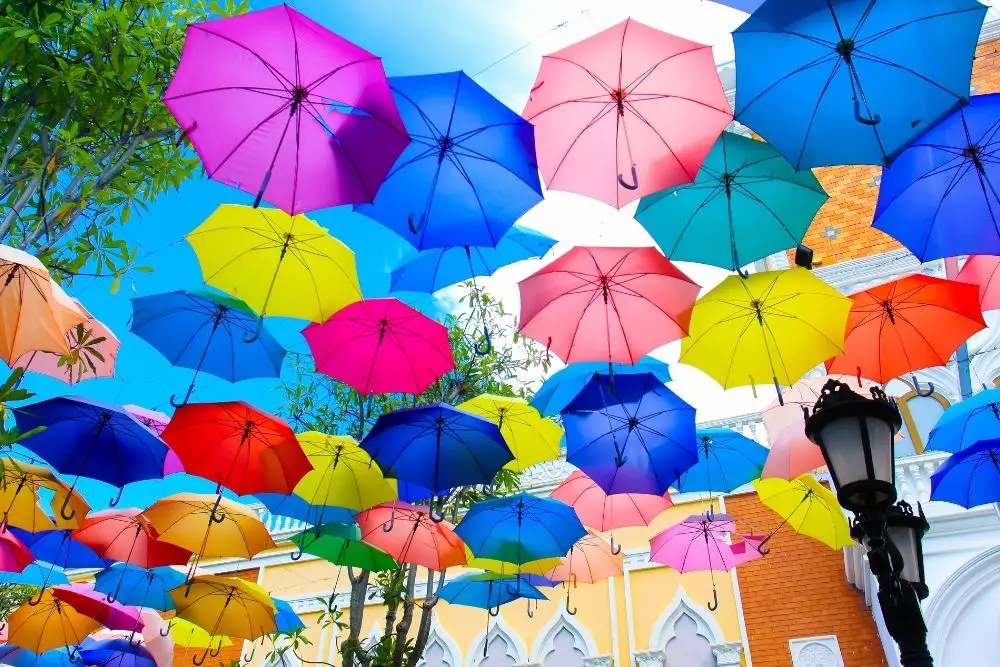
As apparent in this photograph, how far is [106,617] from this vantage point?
7.99 metres

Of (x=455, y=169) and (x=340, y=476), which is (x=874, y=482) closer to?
(x=455, y=169)

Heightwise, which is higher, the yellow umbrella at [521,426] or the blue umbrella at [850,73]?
the blue umbrella at [850,73]

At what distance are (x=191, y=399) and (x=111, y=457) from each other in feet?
2.82

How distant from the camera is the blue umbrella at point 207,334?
6.27 m

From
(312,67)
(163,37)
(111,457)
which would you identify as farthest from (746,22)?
(111,457)

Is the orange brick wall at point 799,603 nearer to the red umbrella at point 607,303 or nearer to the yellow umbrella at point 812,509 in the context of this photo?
the yellow umbrella at point 812,509

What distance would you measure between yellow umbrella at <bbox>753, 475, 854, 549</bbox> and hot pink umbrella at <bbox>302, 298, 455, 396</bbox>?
371 centimetres

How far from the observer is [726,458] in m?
7.20

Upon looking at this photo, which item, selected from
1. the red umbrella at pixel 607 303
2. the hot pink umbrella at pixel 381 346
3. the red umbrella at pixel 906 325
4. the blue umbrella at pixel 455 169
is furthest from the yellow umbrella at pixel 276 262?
the red umbrella at pixel 906 325

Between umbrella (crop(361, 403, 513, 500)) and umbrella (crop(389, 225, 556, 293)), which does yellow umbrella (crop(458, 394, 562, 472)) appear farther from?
umbrella (crop(389, 225, 556, 293))

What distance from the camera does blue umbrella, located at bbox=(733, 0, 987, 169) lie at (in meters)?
3.90

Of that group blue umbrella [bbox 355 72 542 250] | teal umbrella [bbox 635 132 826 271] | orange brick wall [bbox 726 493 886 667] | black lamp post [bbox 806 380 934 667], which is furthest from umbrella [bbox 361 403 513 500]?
orange brick wall [bbox 726 493 886 667]

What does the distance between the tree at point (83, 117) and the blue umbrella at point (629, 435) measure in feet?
12.4

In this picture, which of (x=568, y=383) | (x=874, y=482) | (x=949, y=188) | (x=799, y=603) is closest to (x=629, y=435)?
(x=568, y=383)
